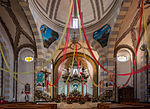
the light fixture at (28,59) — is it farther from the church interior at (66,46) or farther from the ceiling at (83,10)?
the ceiling at (83,10)

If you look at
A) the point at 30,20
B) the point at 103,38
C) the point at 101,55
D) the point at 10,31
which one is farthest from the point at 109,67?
the point at 10,31

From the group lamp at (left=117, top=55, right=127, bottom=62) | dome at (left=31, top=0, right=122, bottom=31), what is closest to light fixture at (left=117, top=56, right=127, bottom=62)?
lamp at (left=117, top=55, right=127, bottom=62)

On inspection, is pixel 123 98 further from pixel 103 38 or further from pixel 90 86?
pixel 90 86

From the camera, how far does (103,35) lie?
17.0 metres

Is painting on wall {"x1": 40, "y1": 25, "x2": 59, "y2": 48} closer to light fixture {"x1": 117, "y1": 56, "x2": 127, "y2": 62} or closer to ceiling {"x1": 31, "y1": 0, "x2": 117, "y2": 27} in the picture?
ceiling {"x1": 31, "y1": 0, "x2": 117, "y2": 27}

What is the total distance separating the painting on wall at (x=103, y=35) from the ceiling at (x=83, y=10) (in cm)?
106

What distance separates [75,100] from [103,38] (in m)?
5.90

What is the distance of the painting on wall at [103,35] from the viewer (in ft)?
53.5

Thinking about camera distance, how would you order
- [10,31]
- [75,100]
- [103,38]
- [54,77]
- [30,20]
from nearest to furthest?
[30,20]
[75,100]
[10,31]
[103,38]
[54,77]

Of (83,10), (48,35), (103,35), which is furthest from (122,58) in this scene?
(48,35)

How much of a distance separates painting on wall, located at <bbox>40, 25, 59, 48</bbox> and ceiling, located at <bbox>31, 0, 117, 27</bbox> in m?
1.03

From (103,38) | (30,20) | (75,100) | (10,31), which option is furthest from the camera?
(103,38)

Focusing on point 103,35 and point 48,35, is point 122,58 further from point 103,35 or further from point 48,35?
point 48,35

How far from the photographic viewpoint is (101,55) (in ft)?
58.1
